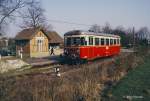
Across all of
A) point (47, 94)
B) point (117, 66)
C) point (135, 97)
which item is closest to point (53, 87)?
point (47, 94)

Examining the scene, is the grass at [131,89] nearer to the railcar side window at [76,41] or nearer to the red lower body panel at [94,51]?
the red lower body panel at [94,51]

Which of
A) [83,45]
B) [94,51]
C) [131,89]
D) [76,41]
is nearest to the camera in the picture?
[131,89]

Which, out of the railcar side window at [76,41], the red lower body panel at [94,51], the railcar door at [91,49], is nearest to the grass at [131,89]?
the red lower body panel at [94,51]

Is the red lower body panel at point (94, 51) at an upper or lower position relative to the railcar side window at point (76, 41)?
lower

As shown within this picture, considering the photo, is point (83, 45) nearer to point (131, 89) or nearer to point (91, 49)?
point (91, 49)

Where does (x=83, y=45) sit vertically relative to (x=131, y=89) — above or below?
above

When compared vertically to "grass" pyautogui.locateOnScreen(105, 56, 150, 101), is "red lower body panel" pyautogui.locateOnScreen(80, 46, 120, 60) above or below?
above

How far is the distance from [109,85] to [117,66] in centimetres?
467

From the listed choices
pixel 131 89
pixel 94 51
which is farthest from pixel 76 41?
pixel 131 89

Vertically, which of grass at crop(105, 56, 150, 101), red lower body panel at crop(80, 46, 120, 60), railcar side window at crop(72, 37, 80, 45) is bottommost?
grass at crop(105, 56, 150, 101)

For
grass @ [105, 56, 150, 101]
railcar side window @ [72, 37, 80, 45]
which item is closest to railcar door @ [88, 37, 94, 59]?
railcar side window @ [72, 37, 80, 45]

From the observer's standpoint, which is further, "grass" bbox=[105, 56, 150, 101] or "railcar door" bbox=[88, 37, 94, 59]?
"railcar door" bbox=[88, 37, 94, 59]

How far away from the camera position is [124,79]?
1476 cm

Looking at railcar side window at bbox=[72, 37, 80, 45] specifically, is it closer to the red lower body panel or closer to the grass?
the red lower body panel
